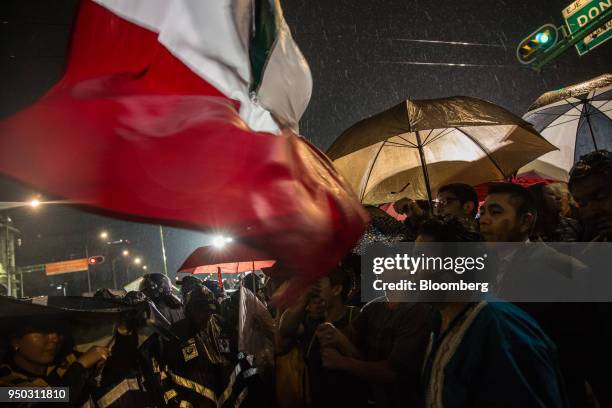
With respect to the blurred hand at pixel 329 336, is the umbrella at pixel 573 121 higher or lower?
higher

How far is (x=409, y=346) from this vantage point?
2910 mm

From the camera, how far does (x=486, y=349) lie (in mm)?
1953

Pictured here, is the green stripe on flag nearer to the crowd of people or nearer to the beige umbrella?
the crowd of people

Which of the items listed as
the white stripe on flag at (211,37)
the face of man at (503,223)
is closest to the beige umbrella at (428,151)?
the face of man at (503,223)

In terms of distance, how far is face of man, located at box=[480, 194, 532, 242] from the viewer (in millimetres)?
3072

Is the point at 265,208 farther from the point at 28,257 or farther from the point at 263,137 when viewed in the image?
the point at 28,257

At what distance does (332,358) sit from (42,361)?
2.10 m

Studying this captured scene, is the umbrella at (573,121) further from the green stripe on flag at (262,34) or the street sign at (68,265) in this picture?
the street sign at (68,265)

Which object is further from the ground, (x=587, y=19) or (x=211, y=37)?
(x=587, y=19)

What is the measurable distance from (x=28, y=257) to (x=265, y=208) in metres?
73.0

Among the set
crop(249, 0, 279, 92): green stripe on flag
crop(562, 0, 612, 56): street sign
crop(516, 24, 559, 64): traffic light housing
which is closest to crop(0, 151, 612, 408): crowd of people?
crop(249, 0, 279, 92): green stripe on flag

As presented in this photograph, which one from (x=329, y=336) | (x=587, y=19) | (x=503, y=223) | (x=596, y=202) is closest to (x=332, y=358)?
(x=329, y=336)

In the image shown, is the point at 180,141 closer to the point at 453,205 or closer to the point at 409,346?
the point at 409,346

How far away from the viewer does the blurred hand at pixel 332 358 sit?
3049 millimetres
